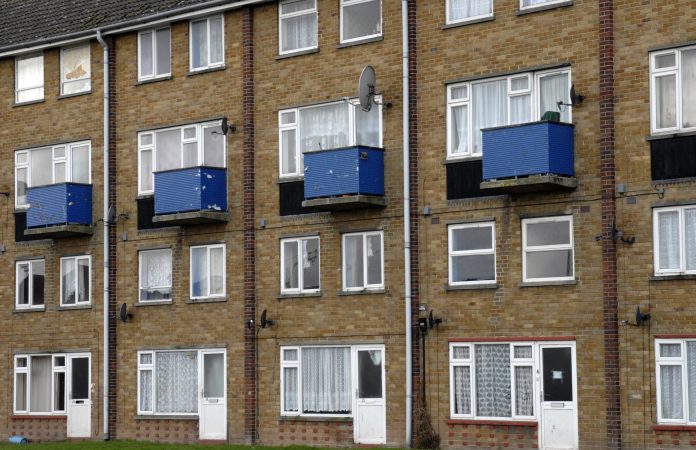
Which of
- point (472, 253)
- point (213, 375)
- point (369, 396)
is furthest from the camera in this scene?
point (213, 375)

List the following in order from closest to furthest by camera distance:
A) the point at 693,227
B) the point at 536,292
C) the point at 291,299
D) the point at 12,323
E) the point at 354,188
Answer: the point at 693,227, the point at 536,292, the point at 354,188, the point at 291,299, the point at 12,323

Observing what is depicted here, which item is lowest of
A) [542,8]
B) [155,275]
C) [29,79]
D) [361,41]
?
[155,275]

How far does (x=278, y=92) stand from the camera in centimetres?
3572

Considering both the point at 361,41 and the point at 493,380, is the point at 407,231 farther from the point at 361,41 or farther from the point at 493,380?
the point at 361,41

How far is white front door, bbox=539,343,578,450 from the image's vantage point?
30.0 m

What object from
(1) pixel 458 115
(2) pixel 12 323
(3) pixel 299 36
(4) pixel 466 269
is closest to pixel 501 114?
(1) pixel 458 115

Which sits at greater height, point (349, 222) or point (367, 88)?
point (367, 88)

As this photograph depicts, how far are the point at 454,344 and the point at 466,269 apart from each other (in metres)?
1.63

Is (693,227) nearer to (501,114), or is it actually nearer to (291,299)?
(501,114)

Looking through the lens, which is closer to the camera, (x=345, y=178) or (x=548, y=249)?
(x=548, y=249)

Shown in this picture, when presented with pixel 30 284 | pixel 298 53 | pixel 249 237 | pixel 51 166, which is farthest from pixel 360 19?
pixel 30 284

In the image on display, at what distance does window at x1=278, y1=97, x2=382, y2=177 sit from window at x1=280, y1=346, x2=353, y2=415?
13.9ft

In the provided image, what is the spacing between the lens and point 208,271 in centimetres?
3697

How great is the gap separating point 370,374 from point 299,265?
10.9 feet
